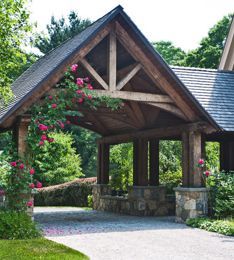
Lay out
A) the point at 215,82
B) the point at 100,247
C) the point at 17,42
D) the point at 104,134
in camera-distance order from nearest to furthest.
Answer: the point at 100,247
the point at 17,42
the point at 215,82
the point at 104,134

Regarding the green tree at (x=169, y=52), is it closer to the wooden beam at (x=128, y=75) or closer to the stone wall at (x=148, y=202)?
the stone wall at (x=148, y=202)

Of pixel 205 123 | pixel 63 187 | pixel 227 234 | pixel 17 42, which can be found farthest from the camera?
pixel 63 187

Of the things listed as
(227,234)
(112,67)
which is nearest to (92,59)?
(112,67)

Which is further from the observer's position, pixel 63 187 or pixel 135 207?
pixel 63 187

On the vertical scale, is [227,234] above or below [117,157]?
below

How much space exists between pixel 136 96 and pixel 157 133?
9.43 feet

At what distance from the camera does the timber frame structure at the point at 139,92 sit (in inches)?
433

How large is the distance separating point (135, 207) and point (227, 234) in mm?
5478

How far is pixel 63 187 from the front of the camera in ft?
73.6

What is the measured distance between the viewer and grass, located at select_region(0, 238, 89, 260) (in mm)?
7297

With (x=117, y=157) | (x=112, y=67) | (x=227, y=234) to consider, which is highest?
(x=112, y=67)

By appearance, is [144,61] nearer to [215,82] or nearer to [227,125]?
[227,125]

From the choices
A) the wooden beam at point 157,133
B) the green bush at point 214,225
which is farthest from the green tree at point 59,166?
the green bush at point 214,225

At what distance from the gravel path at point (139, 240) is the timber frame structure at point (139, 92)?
2025 millimetres
